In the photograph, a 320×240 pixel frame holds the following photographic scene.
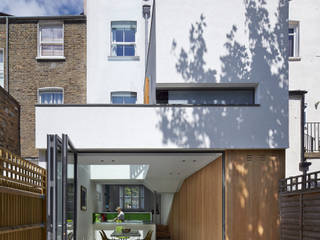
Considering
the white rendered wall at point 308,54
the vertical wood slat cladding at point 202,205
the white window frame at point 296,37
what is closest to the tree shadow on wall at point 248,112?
the vertical wood slat cladding at point 202,205

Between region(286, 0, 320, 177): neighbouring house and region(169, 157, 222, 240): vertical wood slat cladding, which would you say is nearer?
region(169, 157, 222, 240): vertical wood slat cladding

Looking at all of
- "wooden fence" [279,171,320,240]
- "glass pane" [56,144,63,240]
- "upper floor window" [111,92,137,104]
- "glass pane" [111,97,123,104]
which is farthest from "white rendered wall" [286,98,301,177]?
"glass pane" [111,97,123,104]

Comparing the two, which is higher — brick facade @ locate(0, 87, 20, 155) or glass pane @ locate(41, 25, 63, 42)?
glass pane @ locate(41, 25, 63, 42)

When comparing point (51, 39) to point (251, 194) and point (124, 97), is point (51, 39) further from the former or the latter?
point (251, 194)

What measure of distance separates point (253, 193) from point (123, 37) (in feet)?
30.4

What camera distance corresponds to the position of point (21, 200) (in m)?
5.89

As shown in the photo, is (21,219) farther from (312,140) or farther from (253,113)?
(312,140)

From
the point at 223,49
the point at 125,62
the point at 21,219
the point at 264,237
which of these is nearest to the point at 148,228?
the point at 125,62

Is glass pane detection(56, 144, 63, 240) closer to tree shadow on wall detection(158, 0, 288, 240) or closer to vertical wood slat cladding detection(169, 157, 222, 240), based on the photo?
tree shadow on wall detection(158, 0, 288, 240)

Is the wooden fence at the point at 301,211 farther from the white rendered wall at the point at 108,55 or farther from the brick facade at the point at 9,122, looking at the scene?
the white rendered wall at the point at 108,55

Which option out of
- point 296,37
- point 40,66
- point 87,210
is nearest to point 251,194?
point 296,37

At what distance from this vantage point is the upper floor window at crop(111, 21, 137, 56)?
15500 mm

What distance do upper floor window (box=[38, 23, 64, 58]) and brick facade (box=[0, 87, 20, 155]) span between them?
2.63 m

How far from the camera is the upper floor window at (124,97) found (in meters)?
15.4
